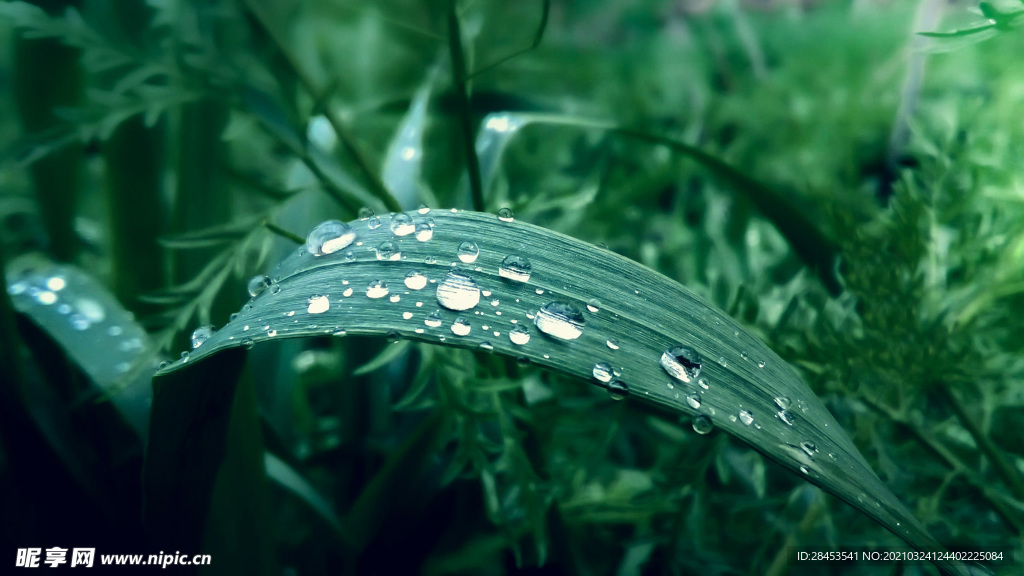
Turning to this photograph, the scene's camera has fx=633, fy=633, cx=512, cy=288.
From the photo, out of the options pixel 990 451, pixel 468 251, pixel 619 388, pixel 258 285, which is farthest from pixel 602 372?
pixel 990 451

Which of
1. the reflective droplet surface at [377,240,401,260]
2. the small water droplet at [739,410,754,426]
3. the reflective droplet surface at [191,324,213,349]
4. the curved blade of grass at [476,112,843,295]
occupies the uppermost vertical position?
the curved blade of grass at [476,112,843,295]

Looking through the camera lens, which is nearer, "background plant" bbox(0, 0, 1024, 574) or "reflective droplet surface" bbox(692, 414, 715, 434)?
"reflective droplet surface" bbox(692, 414, 715, 434)

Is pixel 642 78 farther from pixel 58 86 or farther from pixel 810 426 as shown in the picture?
pixel 810 426

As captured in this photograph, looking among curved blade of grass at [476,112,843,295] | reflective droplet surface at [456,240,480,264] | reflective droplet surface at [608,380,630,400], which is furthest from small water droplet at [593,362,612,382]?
curved blade of grass at [476,112,843,295]

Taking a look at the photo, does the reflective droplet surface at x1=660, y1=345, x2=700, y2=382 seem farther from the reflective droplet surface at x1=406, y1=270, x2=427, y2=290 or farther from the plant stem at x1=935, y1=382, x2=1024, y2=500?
the plant stem at x1=935, y1=382, x2=1024, y2=500

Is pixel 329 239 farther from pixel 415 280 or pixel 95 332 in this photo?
pixel 95 332

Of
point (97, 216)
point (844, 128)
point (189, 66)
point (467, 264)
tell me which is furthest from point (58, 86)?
point (844, 128)
